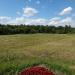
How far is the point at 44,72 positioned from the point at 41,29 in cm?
11144

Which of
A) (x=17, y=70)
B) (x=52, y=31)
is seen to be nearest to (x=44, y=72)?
(x=17, y=70)

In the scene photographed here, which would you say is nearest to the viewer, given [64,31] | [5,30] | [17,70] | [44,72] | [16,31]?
[44,72]

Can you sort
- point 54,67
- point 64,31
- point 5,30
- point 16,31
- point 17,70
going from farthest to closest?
point 64,31 < point 16,31 < point 5,30 < point 54,67 < point 17,70

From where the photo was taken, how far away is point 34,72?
10094 mm

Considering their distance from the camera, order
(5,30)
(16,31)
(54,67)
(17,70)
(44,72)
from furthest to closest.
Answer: (16,31), (5,30), (54,67), (17,70), (44,72)

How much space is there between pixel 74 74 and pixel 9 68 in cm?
359

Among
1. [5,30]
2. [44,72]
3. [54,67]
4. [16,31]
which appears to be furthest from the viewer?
[16,31]

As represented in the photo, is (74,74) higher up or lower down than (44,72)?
lower down

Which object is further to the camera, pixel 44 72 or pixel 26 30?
pixel 26 30

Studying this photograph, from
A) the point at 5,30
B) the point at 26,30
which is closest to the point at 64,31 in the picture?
the point at 26,30

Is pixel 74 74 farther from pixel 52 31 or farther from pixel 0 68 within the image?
pixel 52 31

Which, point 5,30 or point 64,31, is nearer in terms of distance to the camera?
point 5,30

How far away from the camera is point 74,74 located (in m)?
13.5

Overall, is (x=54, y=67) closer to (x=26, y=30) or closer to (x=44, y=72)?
(x=44, y=72)
